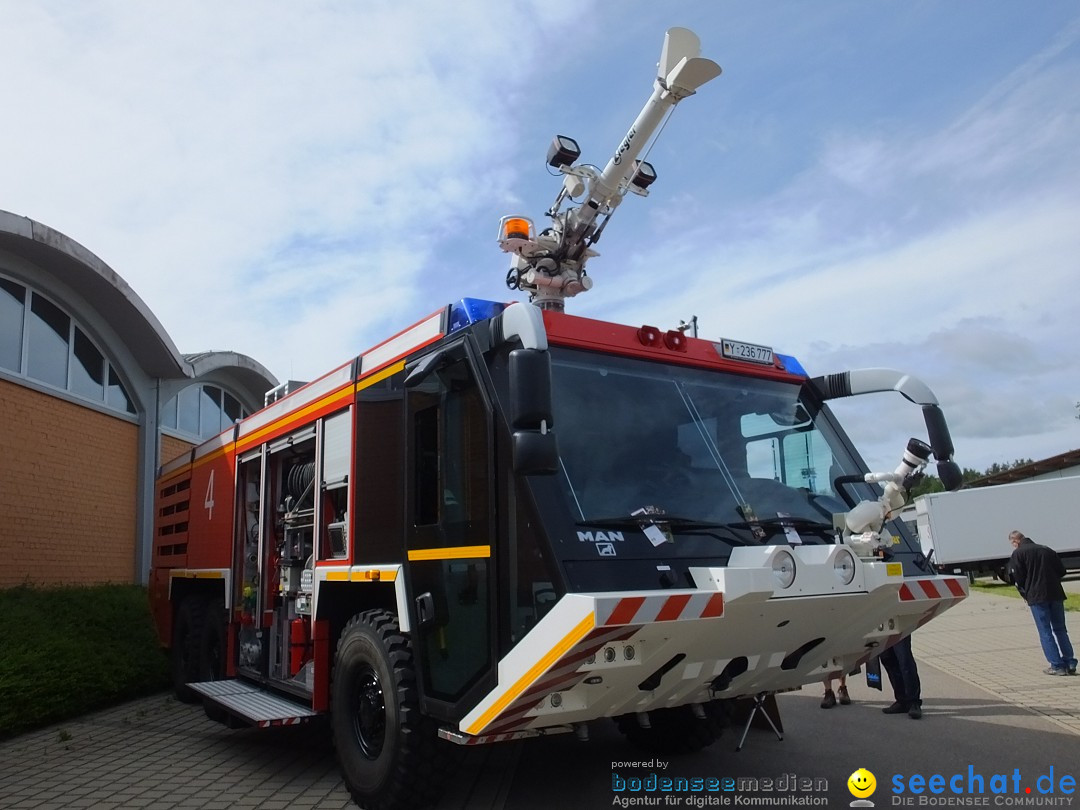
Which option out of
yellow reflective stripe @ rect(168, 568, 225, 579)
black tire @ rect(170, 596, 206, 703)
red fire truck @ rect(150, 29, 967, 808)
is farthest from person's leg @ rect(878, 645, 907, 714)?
black tire @ rect(170, 596, 206, 703)

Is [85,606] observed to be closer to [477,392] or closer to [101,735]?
[101,735]

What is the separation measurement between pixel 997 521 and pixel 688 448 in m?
23.6

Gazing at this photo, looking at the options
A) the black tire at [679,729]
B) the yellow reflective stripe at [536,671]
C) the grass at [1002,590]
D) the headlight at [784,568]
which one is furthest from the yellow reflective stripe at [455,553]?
the grass at [1002,590]

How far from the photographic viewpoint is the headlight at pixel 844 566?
445cm

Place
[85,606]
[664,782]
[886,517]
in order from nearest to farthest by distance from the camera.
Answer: [886,517], [664,782], [85,606]

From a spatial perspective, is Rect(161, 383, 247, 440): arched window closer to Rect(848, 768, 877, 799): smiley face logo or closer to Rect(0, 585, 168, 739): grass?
Rect(0, 585, 168, 739): grass

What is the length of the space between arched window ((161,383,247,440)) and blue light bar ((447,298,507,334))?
11649 millimetres

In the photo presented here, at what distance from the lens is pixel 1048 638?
31.5 feet

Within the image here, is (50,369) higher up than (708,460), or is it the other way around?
(50,369)

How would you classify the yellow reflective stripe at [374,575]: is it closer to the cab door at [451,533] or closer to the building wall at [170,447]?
the cab door at [451,533]

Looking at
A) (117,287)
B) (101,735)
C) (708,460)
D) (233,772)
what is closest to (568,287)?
(708,460)

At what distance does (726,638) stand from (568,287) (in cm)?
420

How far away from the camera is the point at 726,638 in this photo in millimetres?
4246

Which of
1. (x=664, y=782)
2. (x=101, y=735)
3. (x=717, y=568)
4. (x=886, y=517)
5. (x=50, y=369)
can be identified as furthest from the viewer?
(x=50, y=369)
